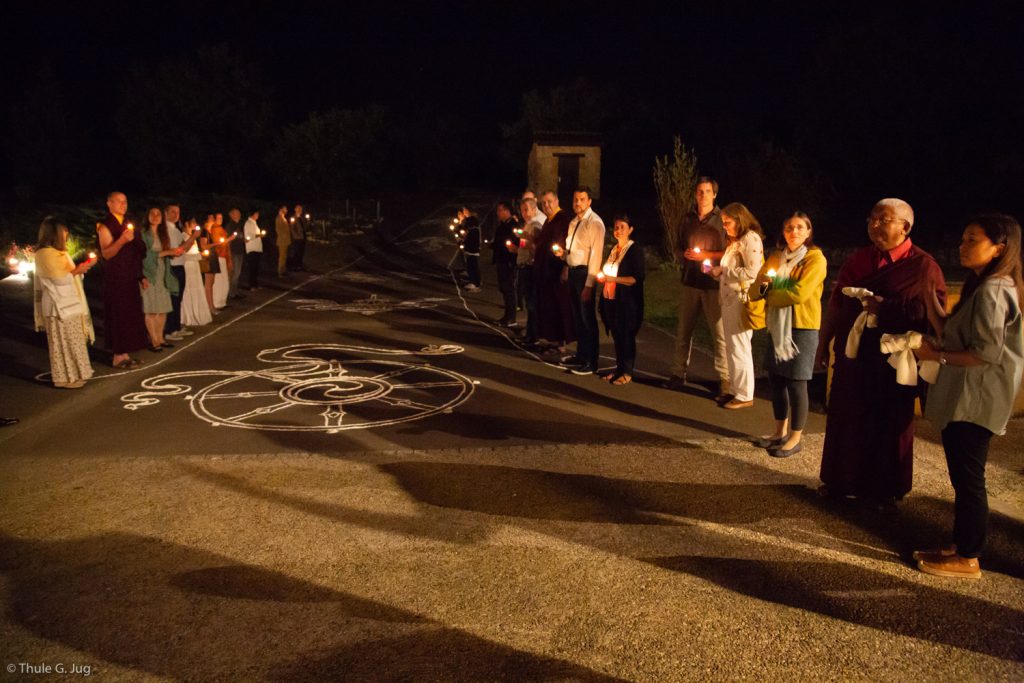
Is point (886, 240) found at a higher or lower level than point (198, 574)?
higher

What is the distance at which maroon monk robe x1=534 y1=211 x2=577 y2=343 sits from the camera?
412 inches

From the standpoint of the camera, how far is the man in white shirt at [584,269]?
31.1ft

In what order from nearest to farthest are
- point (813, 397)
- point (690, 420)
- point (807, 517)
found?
point (807, 517), point (690, 420), point (813, 397)

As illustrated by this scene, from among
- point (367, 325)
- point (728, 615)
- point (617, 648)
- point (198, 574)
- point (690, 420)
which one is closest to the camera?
point (617, 648)

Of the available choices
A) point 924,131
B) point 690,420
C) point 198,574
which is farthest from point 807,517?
point 924,131

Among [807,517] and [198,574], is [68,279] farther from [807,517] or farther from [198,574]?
[807,517]

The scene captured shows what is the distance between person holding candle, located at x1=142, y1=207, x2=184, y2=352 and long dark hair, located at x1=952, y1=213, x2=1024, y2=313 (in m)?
9.70

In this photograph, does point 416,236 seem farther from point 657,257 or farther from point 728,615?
point 728,615

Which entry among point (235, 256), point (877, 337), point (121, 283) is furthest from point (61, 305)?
point (235, 256)

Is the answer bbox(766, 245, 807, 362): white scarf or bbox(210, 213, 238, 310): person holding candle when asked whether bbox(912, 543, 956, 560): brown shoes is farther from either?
bbox(210, 213, 238, 310): person holding candle

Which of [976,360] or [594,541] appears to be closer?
[976,360]

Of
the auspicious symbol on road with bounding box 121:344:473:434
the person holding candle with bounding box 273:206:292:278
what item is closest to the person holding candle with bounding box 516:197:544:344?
the auspicious symbol on road with bounding box 121:344:473:434

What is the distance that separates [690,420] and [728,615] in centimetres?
367

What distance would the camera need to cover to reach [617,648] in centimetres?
388
